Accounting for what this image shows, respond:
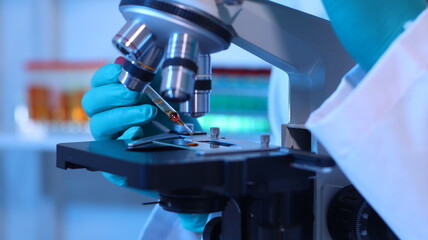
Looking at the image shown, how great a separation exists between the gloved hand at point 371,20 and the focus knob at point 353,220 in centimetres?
20

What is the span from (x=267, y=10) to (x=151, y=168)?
279 mm

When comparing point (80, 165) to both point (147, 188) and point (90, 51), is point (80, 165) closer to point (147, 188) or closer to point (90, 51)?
point (147, 188)

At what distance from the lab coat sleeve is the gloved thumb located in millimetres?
447

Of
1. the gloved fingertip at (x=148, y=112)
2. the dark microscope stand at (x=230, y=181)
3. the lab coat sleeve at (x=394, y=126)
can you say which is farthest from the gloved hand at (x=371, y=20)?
the gloved fingertip at (x=148, y=112)

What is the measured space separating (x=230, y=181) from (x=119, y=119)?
435 mm

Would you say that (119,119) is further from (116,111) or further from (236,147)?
(236,147)

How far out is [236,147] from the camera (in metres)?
0.62

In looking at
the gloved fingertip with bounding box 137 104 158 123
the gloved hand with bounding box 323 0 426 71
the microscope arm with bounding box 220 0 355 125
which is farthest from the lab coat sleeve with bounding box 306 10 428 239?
the gloved fingertip with bounding box 137 104 158 123

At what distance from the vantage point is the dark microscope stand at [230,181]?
482 mm

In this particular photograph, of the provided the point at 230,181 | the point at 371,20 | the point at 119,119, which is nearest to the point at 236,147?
the point at 230,181

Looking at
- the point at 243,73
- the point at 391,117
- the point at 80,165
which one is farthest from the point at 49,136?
the point at 391,117

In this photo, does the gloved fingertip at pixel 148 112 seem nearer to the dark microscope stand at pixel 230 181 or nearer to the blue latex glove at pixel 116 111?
the blue latex glove at pixel 116 111

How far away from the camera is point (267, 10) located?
61 centimetres

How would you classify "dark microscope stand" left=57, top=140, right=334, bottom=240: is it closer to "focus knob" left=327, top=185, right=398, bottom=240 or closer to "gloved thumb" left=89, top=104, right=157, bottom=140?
"focus knob" left=327, top=185, right=398, bottom=240
